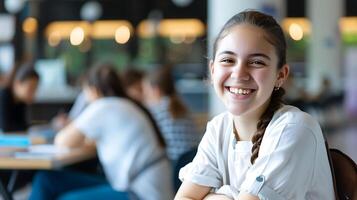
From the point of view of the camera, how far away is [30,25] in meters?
15.2

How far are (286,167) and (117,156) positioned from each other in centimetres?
224

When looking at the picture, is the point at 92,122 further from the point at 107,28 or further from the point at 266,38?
the point at 107,28

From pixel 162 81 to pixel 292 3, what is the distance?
15619 millimetres

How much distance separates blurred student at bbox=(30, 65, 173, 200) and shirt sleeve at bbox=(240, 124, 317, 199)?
204 cm

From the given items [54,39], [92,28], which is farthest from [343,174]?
[92,28]

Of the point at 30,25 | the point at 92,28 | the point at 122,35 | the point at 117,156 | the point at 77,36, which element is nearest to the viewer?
the point at 117,156

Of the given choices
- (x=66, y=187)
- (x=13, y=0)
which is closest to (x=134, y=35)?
(x=13, y=0)

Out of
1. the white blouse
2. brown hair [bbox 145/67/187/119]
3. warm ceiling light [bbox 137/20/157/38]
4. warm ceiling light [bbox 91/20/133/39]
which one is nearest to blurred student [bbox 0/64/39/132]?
brown hair [bbox 145/67/187/119]

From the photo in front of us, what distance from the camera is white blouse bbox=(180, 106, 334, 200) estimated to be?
1532mm

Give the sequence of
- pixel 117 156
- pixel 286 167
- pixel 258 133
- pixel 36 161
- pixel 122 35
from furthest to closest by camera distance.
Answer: pixel 122 35, pixel 117 156, pixel 36 161, pixel 258 133, pixel 286 167

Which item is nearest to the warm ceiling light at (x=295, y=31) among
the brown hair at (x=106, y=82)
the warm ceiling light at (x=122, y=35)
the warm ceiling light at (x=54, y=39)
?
the warm ceiling light at (x=122, y=35)

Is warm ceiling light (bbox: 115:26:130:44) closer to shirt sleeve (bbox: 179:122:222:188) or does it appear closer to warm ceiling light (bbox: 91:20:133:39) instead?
warm ceiling light (bbox: 91:20:133:39)

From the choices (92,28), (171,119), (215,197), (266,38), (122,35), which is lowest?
(122,35)

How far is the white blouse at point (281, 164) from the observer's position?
5.03 feet
